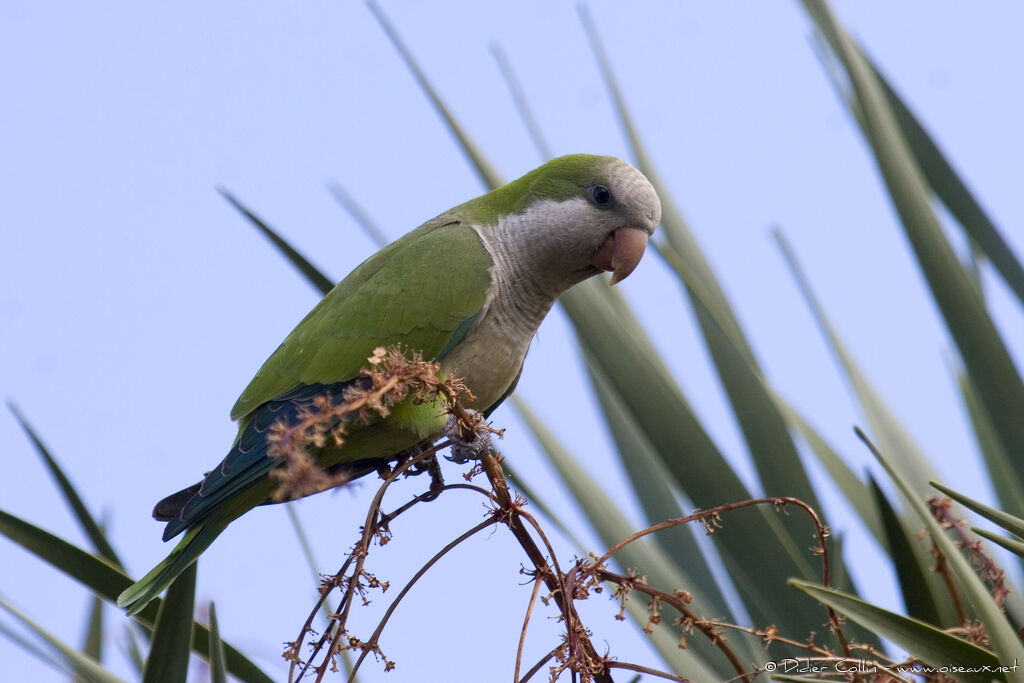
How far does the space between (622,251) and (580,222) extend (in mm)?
158

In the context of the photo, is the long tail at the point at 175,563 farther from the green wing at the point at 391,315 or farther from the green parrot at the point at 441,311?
the green wing at the point at 391,315

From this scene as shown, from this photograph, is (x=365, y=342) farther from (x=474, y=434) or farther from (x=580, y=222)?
(x=474, y=434)

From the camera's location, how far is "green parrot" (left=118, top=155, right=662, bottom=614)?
2688 millimetres

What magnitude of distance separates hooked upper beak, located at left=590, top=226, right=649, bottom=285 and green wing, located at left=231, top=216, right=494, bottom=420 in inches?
15.3

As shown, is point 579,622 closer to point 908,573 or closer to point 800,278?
point 908,573

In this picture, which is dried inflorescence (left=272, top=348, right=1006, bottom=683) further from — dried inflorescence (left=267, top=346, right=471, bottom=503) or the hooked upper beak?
the hooked upper beak

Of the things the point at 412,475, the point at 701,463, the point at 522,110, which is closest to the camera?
the point at 701,463

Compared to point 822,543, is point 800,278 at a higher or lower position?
higher

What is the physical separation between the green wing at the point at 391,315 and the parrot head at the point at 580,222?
0.15 m

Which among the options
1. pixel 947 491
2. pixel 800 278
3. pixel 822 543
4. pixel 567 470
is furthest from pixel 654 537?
pixel 947 491

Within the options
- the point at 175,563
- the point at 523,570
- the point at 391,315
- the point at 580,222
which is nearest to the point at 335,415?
the point at 523,570

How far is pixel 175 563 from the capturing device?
8.45ft

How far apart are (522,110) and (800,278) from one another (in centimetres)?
108

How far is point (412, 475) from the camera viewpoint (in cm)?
274
